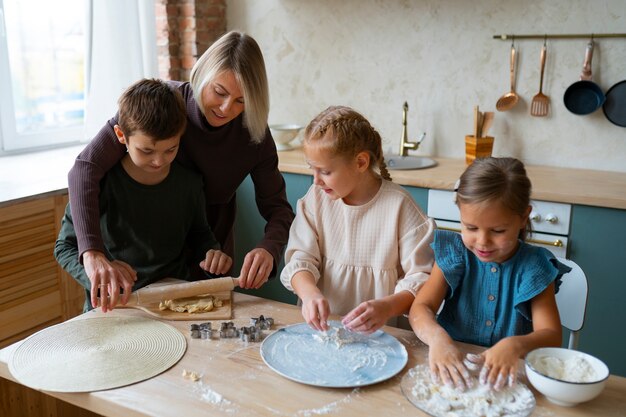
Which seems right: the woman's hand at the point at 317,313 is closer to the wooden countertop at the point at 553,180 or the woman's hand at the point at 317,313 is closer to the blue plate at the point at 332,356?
the blue plate at the point at 332,356

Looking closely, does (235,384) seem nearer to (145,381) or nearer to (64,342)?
(145,381)

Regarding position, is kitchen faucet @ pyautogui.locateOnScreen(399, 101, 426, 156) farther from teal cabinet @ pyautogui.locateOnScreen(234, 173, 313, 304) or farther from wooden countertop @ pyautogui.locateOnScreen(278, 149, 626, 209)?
teal cabinet @ pyautogui.locateOnScreen(234, 173, 313, 304)

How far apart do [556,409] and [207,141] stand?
1112 mm

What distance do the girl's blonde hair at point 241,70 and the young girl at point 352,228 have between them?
8.7 inches

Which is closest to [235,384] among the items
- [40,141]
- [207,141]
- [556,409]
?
[556,409]

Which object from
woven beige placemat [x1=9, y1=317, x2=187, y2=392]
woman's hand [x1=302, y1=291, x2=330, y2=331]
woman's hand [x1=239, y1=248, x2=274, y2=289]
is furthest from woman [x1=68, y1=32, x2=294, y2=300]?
woman's hand [x1=302, y1=291, x2=330, y2=331]

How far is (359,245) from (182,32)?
226cm

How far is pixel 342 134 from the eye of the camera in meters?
1.41

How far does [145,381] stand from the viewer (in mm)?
1082

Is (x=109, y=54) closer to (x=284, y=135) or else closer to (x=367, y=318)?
(x=284, y=135)

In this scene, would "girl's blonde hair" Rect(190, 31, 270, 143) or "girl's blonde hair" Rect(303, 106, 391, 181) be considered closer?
"girl's blonde hair" Rect(303, 106, 391, 181)

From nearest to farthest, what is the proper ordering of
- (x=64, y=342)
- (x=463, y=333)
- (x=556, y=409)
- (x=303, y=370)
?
(x=556, y=409), (x=303, y=370), (x=64, y=342), (x=463, y=333)

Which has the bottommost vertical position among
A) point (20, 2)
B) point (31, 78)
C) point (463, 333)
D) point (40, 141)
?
point (463, 333)

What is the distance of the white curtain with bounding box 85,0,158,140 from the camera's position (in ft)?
9.73
